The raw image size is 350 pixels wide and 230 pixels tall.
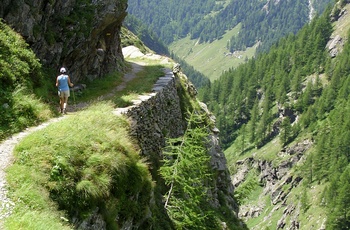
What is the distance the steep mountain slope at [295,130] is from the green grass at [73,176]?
7888cm

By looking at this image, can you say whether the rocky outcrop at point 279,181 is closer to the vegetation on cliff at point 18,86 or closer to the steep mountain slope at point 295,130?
the steep mountain slope at point 295,130

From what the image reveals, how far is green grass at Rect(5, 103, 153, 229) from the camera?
9.17m

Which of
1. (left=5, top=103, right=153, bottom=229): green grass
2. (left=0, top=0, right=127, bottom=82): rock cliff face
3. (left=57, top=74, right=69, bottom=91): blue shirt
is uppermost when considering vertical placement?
(left=0, top=0, right=127, bottom=82): rock cliff face

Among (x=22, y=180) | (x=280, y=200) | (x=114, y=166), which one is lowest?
(x=280, y=200)

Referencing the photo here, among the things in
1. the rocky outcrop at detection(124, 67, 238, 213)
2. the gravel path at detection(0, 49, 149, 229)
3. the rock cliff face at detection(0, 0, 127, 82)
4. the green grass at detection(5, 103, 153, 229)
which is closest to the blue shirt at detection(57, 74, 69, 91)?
the gravel path at detection(0, 49, 149, 229)

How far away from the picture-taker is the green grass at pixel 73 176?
30.1ft

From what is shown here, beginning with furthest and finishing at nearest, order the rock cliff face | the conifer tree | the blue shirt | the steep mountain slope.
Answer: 1. the steep mountain slope
2. the rock cliff face
3. the blue shirt
4. the conifer tree

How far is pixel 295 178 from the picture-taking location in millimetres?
132875

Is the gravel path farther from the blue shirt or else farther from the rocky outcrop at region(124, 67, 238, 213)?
the rocky outcrop at region(124, 67, 238, 213)

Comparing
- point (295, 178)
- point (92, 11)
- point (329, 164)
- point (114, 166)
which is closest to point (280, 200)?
point (295, 178)

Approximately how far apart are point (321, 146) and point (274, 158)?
829 inches

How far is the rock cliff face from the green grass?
790 centimetres

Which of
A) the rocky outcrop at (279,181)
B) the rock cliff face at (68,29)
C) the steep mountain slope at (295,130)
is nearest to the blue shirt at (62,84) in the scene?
the rock cliff face at (68,29)

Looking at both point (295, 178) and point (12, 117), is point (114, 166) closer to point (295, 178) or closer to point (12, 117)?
point (12, 117)
